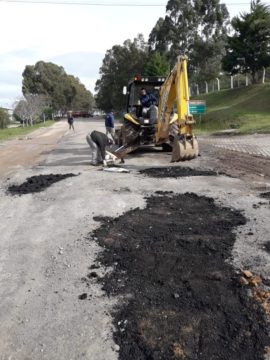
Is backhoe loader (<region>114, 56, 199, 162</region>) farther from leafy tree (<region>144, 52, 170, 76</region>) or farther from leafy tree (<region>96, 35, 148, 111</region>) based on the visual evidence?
leafy tree (<region>96, 35, 148, 111</region>)

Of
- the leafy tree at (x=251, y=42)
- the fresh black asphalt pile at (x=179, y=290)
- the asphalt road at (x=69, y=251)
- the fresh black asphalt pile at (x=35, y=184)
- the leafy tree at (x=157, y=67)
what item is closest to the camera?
the fresh black asphalt pile at (x=179, y=290)

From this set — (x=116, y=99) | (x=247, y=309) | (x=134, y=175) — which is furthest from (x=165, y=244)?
(x=116, y=99)

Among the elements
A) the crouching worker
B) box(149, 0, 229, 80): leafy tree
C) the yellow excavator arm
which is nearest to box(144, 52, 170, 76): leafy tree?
box(149, 0, 229, 80): leafy tree

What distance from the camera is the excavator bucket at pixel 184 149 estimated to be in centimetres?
1134

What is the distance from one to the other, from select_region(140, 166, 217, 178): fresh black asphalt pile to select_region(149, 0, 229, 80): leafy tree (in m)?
49.7

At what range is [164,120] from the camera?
44.5 feet

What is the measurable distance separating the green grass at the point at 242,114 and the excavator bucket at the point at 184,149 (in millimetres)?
11574

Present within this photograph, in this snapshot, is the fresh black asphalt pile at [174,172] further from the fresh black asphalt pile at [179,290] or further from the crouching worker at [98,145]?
the fresh black asphalt pile at [179,290]

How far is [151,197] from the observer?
28.9 feet

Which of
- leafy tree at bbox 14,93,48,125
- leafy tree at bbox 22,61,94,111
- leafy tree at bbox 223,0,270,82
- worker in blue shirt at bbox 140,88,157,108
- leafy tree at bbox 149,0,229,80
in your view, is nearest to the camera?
worker in blue shirt at bbox 140,88,157,108

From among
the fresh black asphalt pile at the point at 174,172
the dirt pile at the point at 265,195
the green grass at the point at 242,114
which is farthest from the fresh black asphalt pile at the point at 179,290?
the green grass at the point at 242,114

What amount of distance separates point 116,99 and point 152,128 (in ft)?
198

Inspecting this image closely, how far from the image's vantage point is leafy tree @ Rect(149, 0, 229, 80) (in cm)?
5991

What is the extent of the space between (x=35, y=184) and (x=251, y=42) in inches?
1357
